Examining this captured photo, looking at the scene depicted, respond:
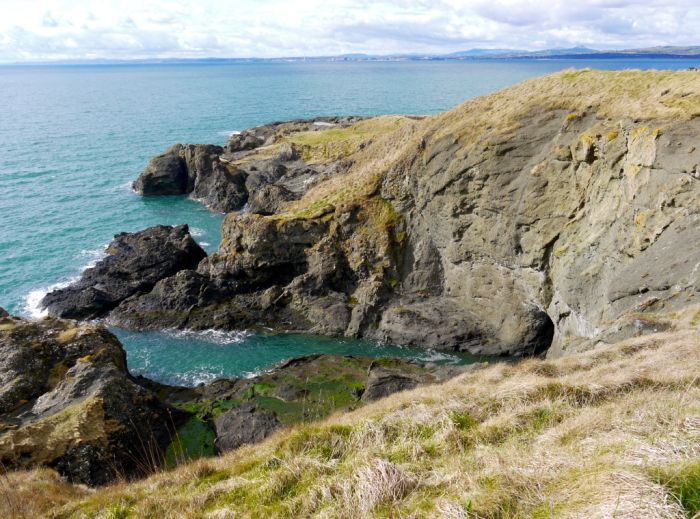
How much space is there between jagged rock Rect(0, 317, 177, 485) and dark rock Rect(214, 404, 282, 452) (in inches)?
105

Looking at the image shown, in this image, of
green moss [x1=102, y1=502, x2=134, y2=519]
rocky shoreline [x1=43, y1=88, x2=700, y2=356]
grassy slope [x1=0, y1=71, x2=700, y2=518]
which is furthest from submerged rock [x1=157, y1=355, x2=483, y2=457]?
green moss [x1=102, y1=502, x2=134, y2=519]

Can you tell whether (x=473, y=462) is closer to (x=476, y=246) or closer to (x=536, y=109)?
(x=476, y=246)

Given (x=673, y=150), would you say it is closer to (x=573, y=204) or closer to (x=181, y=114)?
(x=573, y=204)

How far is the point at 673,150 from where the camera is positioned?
25641 mm

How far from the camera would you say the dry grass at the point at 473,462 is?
7.24 m

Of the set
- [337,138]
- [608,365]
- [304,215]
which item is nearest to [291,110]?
[337,138]

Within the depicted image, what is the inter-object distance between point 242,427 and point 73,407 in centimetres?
755

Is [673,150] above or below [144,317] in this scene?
above

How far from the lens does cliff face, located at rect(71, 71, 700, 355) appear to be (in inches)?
1013

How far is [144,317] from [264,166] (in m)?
39.0

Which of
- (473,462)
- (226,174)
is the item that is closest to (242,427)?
(473,462)

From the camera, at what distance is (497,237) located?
34469mm

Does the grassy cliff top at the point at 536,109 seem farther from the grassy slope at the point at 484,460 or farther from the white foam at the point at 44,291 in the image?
the white foam at the point at 44,291

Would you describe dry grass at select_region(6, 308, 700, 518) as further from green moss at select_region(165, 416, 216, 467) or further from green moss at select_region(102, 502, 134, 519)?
green moss at select_region(165, 416, 216, 467)
